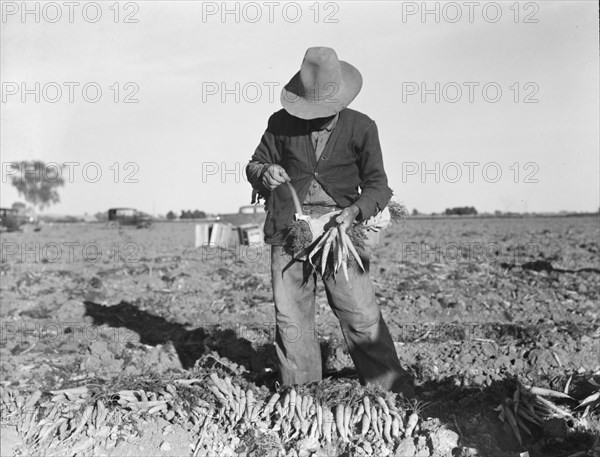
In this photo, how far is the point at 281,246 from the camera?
14.8ft

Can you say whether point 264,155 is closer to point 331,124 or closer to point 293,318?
point 331,124

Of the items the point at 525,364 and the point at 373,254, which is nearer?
A: the point at 525,364

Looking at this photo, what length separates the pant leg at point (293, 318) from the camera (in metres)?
4.54

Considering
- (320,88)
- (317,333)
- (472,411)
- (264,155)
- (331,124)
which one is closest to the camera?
(472,411)

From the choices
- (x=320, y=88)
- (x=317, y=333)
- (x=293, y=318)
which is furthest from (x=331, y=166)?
(x=317, y=333)

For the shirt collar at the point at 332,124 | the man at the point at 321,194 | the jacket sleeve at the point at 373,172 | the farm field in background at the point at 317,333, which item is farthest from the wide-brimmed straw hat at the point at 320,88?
the farm field in background at the point at 317,333

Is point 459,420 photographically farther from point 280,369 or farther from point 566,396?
point 280,369

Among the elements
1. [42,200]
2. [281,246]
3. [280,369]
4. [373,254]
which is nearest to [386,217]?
[281,246]

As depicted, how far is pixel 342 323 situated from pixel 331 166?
0.94m

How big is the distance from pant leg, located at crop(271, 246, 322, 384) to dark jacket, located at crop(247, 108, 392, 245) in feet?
0.61

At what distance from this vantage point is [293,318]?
4.55 metres

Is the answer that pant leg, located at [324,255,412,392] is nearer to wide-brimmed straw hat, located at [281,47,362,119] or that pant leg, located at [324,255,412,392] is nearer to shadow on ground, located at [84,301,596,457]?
shadow on ground, located at [84,301,596,457]

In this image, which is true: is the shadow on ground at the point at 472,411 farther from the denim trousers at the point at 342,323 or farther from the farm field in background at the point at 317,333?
the denim trousers at the point at 342,323

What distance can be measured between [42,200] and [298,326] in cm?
6627
